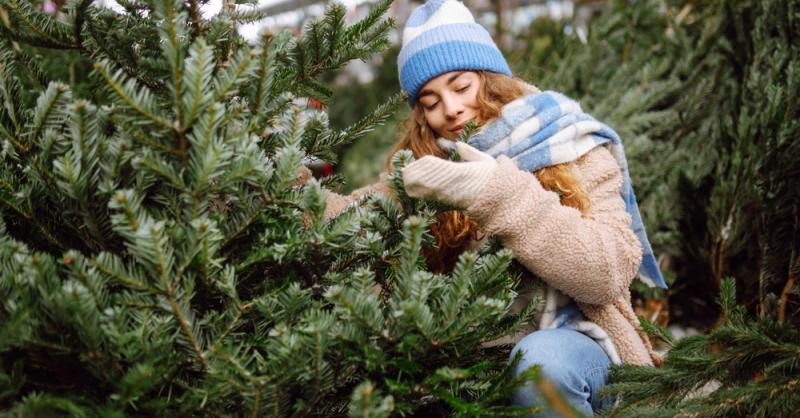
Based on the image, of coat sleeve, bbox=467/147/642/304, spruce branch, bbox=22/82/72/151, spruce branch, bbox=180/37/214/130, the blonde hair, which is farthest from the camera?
the blonde hair

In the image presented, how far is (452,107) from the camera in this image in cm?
187

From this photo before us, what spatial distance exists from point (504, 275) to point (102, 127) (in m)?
0.87

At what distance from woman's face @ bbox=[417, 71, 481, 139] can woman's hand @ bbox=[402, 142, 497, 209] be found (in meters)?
0.47

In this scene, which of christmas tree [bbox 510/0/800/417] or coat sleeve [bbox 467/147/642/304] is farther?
coat sleeve [bbox 467/147/642/304]

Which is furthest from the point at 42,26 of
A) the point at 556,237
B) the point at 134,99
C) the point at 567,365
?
the point at 567,365

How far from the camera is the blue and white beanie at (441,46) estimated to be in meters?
1.89

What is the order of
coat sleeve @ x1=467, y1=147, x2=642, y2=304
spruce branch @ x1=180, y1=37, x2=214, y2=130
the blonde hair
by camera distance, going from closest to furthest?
1. spruce branch @ x1=180, y1=37, x2=214, y2=130
2. coat sleeve @ x1=467, y1=147, x2=642, y2=304
3. the blonde hair

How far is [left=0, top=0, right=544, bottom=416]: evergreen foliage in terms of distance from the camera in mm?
963

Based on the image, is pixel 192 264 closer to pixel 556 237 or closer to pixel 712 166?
pixel 556 237

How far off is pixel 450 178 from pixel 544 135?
1.88ft

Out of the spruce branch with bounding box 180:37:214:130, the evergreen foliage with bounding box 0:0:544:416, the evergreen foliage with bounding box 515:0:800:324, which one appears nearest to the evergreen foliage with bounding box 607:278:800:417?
the evergreen foliage with bounding box 0:0:544:416

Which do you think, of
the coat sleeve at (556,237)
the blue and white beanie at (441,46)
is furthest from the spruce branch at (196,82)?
the blue and white beanie at (441,46)

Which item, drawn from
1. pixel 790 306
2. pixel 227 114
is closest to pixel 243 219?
pixel 227 114

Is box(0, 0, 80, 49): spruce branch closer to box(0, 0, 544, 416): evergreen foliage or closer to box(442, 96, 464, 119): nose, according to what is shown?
box(0, 0, 544, 416): evergreen foliage
